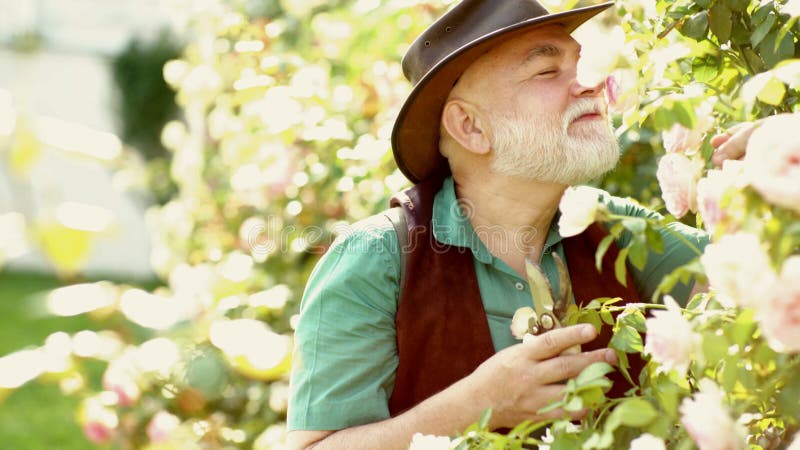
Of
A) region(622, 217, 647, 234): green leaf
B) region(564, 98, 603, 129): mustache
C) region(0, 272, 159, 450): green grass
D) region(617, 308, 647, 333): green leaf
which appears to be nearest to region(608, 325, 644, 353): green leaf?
region(617, 308, 647, 333): green leaf

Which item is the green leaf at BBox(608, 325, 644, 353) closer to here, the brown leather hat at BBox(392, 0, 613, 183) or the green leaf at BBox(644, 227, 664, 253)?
the green leaf at BBox(644, 227, 664, 253)

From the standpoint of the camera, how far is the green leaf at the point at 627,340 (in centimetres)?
156

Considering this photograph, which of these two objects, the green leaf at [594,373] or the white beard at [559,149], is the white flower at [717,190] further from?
the white beard at [559,149]

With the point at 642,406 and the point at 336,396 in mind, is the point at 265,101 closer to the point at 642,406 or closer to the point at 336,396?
the point at 336,396

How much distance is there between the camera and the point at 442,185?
2367 mm

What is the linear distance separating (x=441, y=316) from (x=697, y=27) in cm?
77

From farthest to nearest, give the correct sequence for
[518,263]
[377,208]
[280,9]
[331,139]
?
[280,9]
[331,139]
[377,208]
[518,263]

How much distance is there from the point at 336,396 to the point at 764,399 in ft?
3.03

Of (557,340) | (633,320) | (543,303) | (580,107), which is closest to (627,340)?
(633,320)

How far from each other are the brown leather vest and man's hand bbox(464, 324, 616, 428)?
0.21 metres

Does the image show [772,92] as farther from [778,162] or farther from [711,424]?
[711,424]

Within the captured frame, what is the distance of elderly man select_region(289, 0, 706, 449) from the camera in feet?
6.33

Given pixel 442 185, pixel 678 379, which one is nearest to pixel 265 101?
pixel 442 185

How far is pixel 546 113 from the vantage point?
2.21 m
